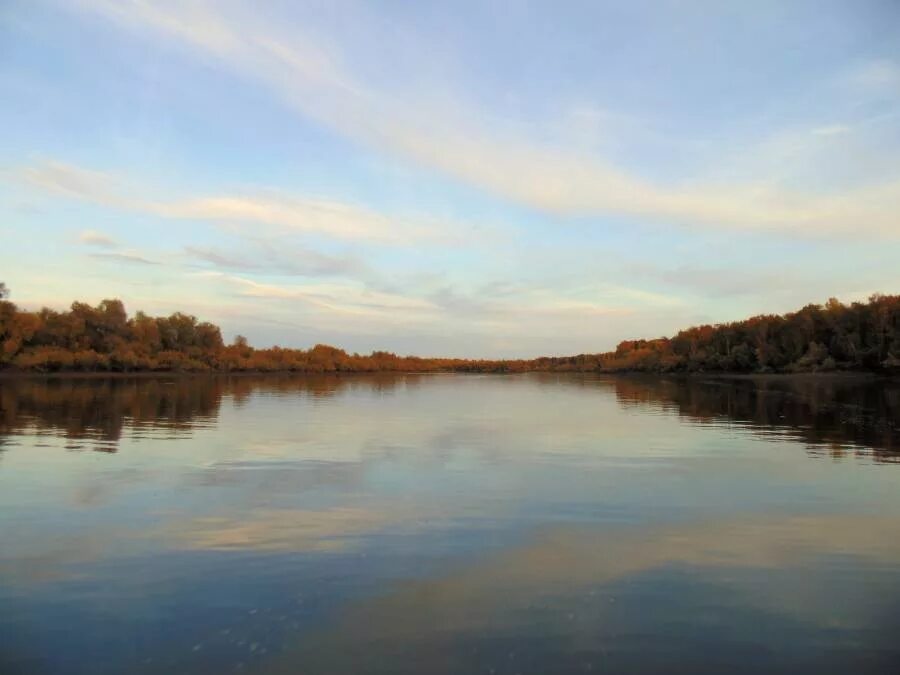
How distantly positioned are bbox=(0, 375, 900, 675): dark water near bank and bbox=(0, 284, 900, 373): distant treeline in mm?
101672

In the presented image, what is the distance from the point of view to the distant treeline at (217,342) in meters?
107

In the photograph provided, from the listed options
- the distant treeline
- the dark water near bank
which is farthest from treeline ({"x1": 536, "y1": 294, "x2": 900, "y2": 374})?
the dark water near bank

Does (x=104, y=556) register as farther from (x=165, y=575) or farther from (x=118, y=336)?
(x=118, y=336)

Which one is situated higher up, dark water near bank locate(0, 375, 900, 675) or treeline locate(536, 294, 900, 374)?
treeline locate(536, 294, 900, 374)

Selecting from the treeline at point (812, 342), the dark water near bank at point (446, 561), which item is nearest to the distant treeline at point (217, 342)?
the treeline at point (812, 342)

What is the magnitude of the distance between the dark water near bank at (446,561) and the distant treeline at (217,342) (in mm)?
101672

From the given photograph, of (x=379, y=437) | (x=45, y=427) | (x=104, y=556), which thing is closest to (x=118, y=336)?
(x=45, y=427)

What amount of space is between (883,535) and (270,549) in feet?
38.5

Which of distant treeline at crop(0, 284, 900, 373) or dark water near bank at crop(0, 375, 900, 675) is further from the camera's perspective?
distant treeline at crop(0, 284, 900, 373)

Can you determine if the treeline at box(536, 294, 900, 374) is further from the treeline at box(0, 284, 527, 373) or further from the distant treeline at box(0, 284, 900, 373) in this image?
the treeline at box(0, 284, 527, 373)

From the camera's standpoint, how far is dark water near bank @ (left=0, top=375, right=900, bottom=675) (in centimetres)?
720

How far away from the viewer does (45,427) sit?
29297 millimetres

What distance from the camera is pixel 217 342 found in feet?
525

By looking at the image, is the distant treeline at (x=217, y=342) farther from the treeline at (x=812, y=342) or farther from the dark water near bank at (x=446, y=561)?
the dark water near bank at (x=446, y=561)
